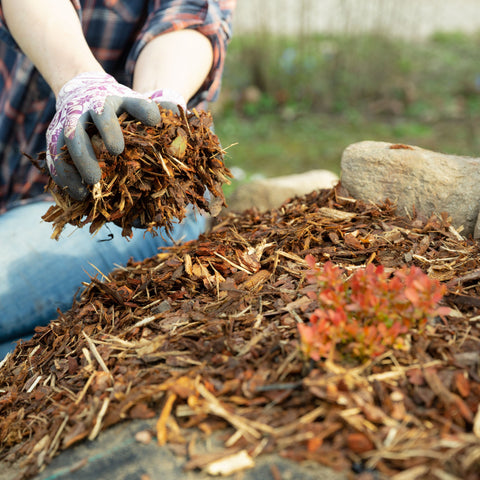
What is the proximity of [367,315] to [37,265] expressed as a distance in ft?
6.53

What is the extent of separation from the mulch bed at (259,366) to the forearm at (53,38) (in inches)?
37.4

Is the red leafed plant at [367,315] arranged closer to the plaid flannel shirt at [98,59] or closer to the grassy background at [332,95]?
the plaid flannel shirt at [98,59]

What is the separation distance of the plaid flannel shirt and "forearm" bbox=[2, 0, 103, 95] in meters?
0.45

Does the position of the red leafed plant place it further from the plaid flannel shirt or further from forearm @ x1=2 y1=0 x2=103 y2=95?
the plaid flannel shirt

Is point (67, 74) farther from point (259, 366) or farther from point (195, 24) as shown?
point (259, 366)

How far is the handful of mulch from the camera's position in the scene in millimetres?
1803

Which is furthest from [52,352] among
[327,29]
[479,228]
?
[327,29]

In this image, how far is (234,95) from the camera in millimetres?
8188

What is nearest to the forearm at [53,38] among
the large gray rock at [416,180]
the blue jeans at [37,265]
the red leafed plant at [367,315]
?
the blue jeans at [37,265]

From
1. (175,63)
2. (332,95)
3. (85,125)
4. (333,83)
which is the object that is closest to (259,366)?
(85,125)

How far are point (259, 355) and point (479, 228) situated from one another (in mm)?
1301

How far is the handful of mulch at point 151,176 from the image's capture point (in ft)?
5.91

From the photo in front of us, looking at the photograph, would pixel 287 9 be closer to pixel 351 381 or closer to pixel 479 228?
pixel 479 228

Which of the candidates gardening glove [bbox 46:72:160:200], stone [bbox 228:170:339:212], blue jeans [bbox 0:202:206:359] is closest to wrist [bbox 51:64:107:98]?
gardening glove [bbox 46:72:160:200]
